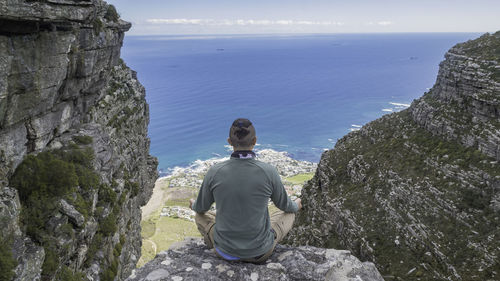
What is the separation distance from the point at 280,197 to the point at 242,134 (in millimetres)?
1866

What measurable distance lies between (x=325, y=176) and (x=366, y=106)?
158426 millimetres

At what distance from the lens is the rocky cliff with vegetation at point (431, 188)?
24250mm

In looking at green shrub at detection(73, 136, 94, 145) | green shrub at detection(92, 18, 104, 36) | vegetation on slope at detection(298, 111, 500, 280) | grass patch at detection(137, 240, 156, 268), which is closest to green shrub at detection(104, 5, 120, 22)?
green shrub at detection(92, 18, 104, 36)

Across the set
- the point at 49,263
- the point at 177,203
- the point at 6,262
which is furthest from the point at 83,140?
the point at 177,203

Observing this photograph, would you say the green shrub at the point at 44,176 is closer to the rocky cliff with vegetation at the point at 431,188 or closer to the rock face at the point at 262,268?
the rock face at the point at 262,268

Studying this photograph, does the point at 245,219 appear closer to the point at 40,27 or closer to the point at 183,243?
the point at 183,243

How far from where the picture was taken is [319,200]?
137ft

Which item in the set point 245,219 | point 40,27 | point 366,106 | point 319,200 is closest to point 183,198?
point 319,200

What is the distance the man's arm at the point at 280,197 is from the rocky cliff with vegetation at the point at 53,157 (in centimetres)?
882

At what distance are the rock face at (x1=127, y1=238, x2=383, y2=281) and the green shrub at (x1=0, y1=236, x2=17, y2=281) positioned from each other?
497 centimetres

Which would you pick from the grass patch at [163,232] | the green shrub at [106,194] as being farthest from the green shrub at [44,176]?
the grass patch at [163,232]

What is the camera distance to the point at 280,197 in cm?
770

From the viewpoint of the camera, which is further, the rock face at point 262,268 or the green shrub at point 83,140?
the green shrub at point 83,140

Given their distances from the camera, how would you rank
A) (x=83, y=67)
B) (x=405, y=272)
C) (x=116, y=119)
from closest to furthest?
1. (x=83, y=67)
2. (x=405, y=272)
3. (x=116, y=119)
